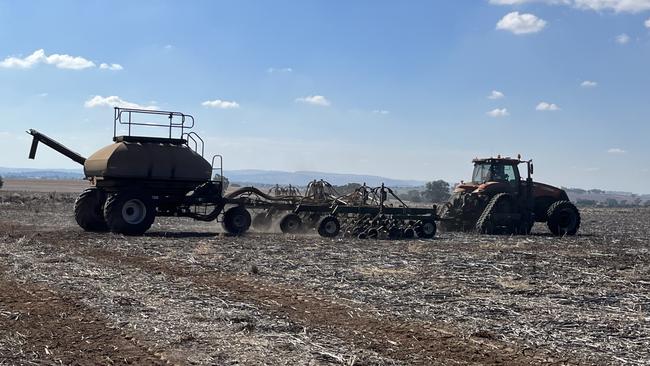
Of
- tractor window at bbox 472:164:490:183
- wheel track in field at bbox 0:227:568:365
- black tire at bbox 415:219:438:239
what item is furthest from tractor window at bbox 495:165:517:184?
wheel track in field at bbox 0:227:568:365

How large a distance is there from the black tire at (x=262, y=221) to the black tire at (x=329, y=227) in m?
2.79

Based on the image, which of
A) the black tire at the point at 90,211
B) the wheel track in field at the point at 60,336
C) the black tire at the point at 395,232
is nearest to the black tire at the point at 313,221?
the black tire at the point at 395,232

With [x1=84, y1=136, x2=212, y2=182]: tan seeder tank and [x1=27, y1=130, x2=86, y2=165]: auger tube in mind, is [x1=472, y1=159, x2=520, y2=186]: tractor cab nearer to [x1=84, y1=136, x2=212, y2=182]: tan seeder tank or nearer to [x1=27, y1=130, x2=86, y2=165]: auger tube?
[x1=84, y1=136, x2=212, y2=182]: tan seeder tank

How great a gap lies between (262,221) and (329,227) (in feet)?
10.8

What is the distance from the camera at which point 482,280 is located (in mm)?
12805

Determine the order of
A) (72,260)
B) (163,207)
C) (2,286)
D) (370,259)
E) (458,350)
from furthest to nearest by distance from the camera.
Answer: (163,207)
(370,259)
(72,260)
(2,286)
(458,350)

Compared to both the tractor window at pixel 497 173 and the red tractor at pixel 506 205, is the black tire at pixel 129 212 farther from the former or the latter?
the tractor window at pixel 497 173

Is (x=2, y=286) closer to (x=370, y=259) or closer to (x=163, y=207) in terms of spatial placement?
(x=370, y=259)

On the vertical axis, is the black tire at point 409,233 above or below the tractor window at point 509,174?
below

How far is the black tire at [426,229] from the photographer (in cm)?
2328

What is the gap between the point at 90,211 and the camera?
870 inches

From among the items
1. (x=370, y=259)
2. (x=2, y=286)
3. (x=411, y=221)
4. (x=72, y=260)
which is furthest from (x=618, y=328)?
(x=411, y=221)

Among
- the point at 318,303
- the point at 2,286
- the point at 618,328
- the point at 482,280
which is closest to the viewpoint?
the point at 618,328

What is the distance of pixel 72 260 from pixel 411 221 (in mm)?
11783
